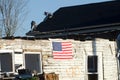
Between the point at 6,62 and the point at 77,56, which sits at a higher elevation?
the point at 77,56

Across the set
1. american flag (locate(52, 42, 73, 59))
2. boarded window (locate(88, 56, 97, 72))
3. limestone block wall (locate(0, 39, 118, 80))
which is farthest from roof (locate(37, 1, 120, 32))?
american flag (locate(52, 42, 73, 59))

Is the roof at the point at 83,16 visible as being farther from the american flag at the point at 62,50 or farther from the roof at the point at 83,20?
the american flag at the point at 62,50

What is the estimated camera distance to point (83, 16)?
43188 mm

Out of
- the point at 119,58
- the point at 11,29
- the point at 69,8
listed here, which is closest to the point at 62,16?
the point at 69,8

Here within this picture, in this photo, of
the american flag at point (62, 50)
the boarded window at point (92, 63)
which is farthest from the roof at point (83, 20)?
the american flag at point (62, 50)

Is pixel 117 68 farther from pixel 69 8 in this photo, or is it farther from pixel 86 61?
pixel 69 8

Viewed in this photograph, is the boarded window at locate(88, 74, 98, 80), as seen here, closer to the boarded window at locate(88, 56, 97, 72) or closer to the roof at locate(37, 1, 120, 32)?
the boarded window at locate(88, 56, 97, 72)

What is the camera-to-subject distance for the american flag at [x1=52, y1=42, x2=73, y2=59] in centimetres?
2197

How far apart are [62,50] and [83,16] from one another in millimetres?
21190

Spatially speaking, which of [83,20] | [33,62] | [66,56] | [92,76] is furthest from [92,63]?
[83,20]

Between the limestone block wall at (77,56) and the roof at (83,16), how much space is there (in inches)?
553

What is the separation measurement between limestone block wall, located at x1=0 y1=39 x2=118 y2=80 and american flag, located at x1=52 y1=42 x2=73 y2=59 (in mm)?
196

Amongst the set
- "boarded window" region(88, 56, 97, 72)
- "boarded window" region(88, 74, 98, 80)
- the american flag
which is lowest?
"boarded window" region(88, 74, 98, 80)

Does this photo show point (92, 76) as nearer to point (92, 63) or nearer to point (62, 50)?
point (92, 63)
